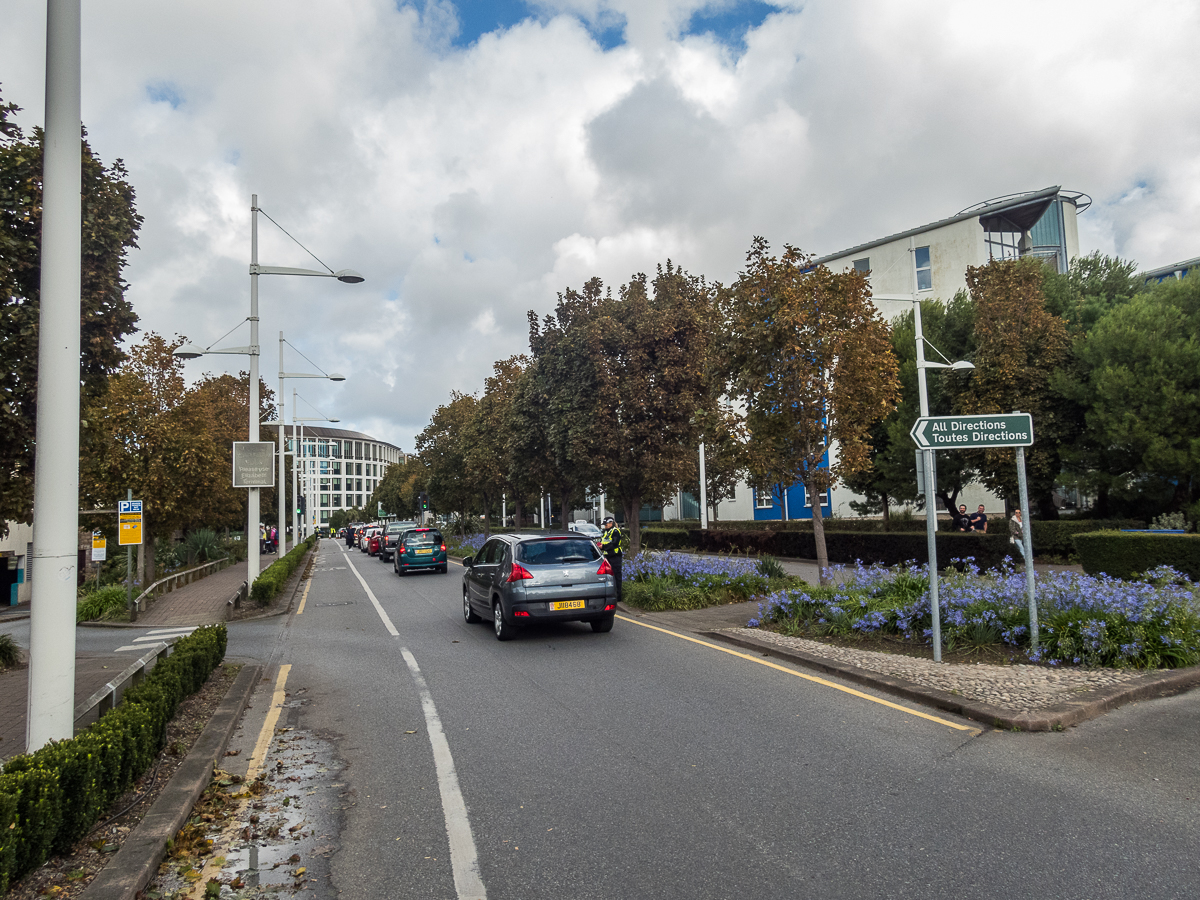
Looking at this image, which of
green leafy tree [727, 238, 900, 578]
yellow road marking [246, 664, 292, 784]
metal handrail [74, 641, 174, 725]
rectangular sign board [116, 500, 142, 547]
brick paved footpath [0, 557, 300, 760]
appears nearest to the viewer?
yellow road marking [246, 664, 292, 784]

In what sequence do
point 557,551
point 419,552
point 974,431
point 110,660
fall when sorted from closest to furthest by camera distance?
point 974,431 → point 110,660 → point 557,551 → point 419,552

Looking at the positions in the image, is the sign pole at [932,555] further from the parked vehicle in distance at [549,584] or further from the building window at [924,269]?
the building window at [924,269]

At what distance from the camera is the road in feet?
12.2

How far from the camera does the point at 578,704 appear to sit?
23.8ft

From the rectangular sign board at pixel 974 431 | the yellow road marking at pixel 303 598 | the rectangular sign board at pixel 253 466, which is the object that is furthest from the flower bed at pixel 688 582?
the rectangular sign board at pixel 253 466

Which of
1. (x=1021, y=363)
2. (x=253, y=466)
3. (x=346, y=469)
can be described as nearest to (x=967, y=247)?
(x=1021, y=363)

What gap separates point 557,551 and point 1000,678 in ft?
19.8

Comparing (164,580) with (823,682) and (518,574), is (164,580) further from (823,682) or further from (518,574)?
(823,682)

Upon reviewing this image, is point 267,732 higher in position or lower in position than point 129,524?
lower

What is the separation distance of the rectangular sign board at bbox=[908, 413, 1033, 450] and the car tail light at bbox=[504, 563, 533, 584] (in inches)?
213

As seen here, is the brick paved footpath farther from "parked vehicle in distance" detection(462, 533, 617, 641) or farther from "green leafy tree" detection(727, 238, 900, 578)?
"green leafy tree" detection(727, 238, 900, 578)

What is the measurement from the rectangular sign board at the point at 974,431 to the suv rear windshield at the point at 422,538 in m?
20.6

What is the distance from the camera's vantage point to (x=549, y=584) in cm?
1096

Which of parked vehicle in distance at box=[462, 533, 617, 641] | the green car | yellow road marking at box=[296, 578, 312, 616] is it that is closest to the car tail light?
parked vehicle in distance at box=[462, 533, 617, 641]
